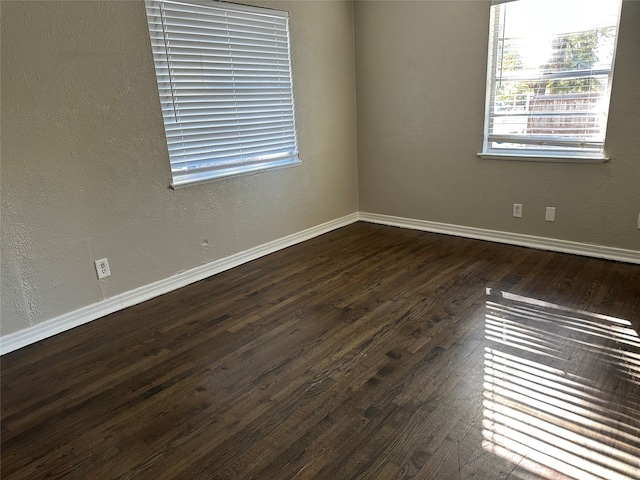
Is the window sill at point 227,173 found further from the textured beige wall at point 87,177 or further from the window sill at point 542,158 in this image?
the window sill at point 542,158

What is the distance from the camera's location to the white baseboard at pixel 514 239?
3340 mm

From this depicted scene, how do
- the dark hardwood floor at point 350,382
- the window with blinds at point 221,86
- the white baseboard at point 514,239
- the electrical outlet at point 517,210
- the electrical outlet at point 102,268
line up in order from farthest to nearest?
the electrical outlet at point 517,210 < the white baseboard at point 514,239 < the window with blinds at point 221,86 < the electrical outlet at point 102,268 < the dark hardwood floor at point 350,382

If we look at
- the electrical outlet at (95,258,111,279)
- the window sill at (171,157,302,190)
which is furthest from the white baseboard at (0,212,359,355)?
the window sill at (171,157,302,190)

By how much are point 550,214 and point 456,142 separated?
3.26 ft

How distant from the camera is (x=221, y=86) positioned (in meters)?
3.37

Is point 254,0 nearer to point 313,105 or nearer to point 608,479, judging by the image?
point 313,105

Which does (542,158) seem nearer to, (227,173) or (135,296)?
(227,173)

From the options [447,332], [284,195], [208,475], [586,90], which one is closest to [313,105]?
[284,195]

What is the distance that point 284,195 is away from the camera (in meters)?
4.02

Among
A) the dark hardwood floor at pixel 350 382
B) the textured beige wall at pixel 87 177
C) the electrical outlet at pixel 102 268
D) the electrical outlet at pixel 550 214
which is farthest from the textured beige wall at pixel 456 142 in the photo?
the electrical outlet at pixel 102 268

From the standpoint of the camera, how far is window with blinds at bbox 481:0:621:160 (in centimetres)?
314

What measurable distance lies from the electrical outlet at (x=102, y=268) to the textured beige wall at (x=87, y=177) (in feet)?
0.11

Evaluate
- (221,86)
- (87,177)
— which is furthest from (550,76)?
(87,177)

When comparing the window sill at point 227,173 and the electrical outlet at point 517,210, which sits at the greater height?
the window sill at point 227,173
